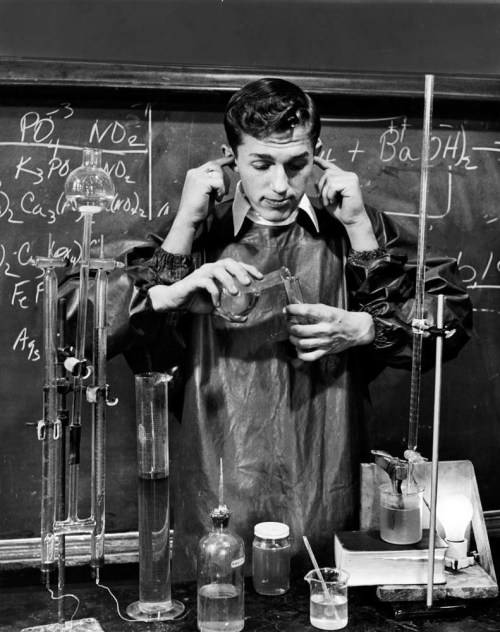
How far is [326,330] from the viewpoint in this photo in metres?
2.01

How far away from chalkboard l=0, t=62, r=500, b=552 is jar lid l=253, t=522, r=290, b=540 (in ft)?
2.41

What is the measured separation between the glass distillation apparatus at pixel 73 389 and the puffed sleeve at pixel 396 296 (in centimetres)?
68

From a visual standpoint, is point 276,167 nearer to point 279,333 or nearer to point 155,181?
point 279,333

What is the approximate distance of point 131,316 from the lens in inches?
80.0

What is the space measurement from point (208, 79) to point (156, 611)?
4.85ft

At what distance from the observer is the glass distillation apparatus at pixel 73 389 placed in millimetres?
1681

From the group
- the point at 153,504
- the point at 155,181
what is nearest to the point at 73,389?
the point at 153,504

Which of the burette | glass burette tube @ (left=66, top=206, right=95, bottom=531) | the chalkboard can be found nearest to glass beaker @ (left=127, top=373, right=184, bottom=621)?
glass burette tube @ (left=66, top=206, right=95, bottom=531)

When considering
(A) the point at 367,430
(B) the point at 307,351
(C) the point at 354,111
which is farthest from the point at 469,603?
(C) the point at 354,111

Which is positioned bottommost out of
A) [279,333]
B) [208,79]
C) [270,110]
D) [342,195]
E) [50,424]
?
[50,424]

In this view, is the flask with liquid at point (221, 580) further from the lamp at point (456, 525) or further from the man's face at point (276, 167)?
the man's face at point (276, 167)

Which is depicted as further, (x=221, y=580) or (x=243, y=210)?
(x=243, y=210)

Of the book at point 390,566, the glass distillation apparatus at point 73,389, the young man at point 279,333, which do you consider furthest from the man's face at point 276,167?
the book at point 390,566

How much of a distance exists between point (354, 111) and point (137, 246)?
0.86 metres
